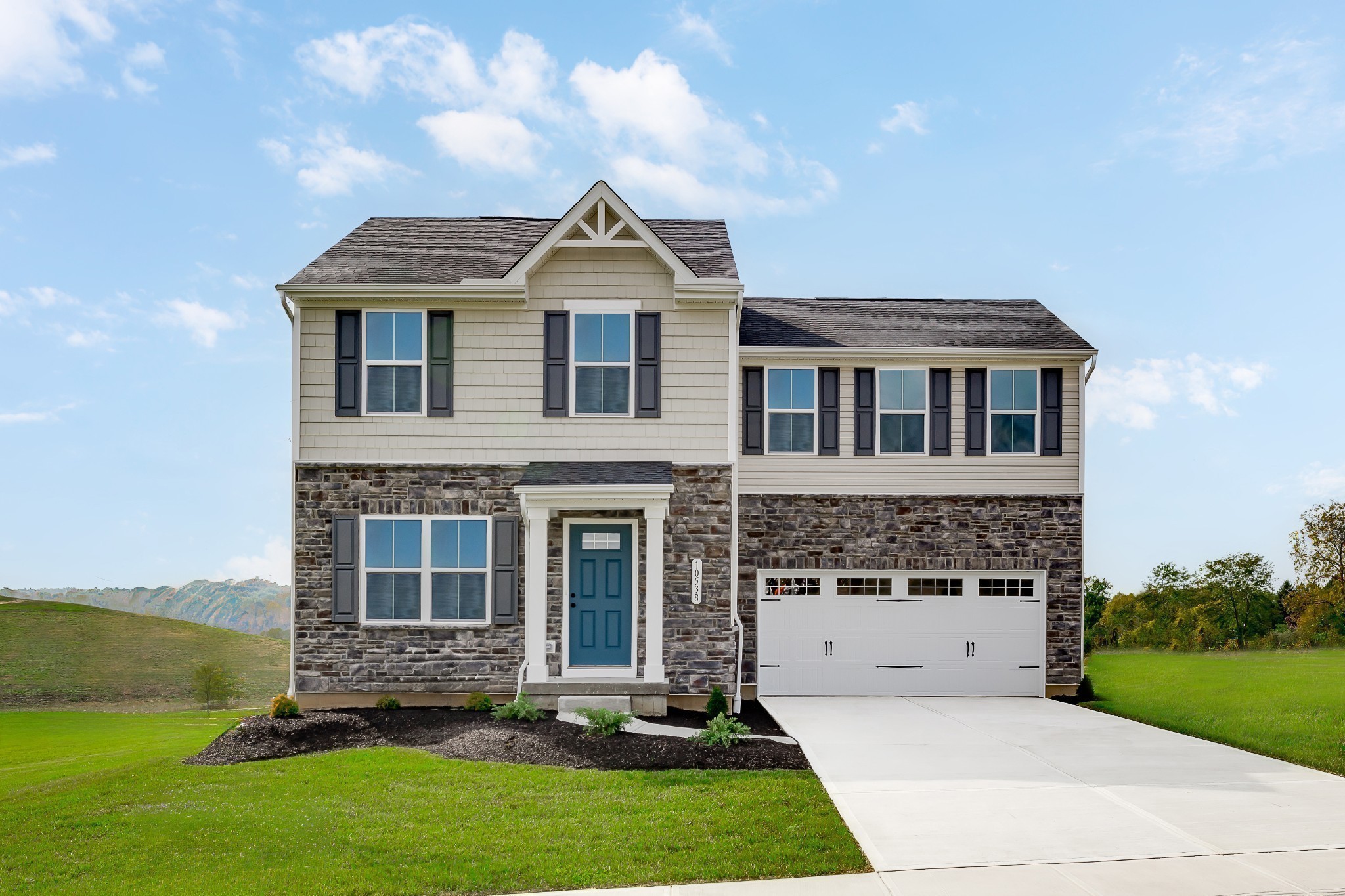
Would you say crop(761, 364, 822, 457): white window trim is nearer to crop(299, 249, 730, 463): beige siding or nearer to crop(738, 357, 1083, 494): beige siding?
crop(738, 357, 1083, 494): beige siding

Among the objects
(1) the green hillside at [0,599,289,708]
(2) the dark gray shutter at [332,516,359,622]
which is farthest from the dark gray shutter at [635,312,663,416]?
(1) the green hillside at [0,599,289,708]

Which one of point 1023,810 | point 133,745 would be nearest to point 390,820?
point 1023,810

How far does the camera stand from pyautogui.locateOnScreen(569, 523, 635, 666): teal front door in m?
13.9

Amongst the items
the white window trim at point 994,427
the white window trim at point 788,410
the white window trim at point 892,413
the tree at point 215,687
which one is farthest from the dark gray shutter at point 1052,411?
the tree at point 215,687

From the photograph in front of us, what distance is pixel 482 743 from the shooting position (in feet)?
35.8

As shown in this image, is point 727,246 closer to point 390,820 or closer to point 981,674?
point 981,674

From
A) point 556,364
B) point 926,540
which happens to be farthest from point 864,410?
point 556,364

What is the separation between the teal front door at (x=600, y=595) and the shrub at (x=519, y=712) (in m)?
1.44

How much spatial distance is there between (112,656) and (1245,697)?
20.7 m

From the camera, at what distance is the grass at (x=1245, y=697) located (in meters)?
11.9

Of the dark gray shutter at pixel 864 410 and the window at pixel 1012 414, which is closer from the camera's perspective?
the dark gray shutter at pixel 864 410

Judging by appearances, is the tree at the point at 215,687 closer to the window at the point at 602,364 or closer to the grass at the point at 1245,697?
the window at the point at 602,364

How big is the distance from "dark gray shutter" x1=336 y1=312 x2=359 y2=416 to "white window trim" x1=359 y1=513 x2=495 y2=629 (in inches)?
64.1

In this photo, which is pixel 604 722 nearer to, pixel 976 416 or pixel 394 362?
pixel 394 362
